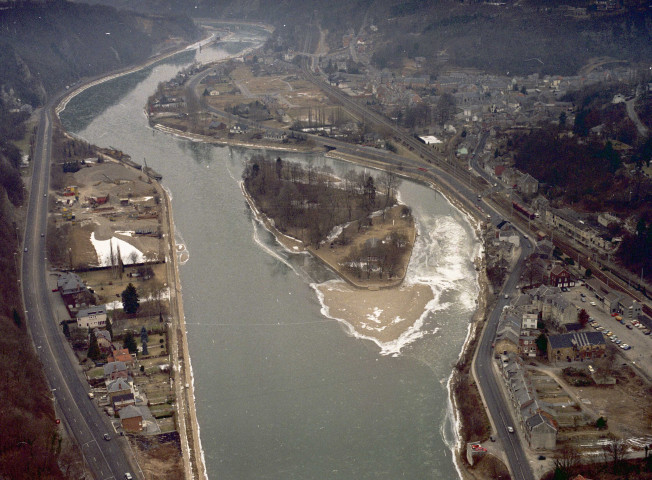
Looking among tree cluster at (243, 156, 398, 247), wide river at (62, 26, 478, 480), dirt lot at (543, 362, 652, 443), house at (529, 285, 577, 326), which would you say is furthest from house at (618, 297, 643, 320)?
tree cluster at (243, 156, 398, 247)

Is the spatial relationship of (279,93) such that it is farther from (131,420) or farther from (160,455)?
(160,455)

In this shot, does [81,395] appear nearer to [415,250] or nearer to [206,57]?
[415,250]

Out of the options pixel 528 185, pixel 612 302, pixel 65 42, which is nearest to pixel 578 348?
pixel 612 302

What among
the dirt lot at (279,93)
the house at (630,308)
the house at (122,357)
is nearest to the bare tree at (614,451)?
the house at (630,308)

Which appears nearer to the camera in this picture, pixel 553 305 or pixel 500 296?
pixel 553 305

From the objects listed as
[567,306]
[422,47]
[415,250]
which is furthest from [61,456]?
[422,47]

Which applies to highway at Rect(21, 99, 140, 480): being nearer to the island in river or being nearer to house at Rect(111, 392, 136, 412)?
house at Rect(111, 392, 136, 412)

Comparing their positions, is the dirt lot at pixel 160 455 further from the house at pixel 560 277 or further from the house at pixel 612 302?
the house at pixel 612 302
